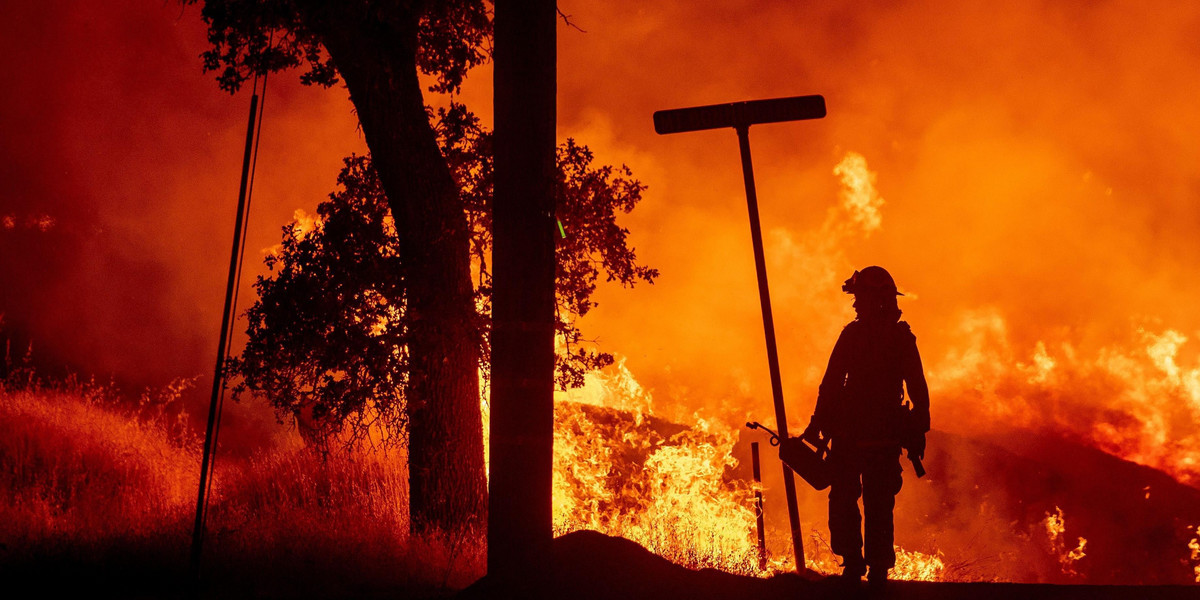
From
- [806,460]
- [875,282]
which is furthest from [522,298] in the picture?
[875,282]

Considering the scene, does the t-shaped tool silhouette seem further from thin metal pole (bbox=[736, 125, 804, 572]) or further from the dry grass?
the dry grass

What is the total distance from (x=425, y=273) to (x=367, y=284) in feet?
2.21

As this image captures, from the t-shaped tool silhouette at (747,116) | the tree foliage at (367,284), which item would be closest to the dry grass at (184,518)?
the tree foliage at (367,284)

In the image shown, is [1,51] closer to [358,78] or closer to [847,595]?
[358,78]

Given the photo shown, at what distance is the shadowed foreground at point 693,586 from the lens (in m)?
5.32

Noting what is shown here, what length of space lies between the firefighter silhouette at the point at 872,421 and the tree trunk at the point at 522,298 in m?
2.35

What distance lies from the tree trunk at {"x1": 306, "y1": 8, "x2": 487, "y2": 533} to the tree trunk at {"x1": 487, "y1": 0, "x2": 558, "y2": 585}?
110 inches

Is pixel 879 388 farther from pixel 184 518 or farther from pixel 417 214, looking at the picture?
pixel 184 518

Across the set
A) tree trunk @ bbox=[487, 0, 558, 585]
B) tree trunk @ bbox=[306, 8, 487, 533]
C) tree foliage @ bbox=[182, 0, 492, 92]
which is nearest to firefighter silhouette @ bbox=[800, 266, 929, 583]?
tree trunk @ bbox=[487, 0, 558, 585]

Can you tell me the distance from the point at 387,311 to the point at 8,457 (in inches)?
299

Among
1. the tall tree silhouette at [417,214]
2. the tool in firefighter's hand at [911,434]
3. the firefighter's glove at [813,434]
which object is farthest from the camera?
the tall tree silhouette at [417,214]

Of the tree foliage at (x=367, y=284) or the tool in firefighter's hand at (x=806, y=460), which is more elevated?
the tree foliage at (x=367, y=284)

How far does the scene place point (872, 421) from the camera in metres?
6.07

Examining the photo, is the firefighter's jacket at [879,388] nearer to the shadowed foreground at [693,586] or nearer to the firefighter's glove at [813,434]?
the firefighter's glove at [813,434]
